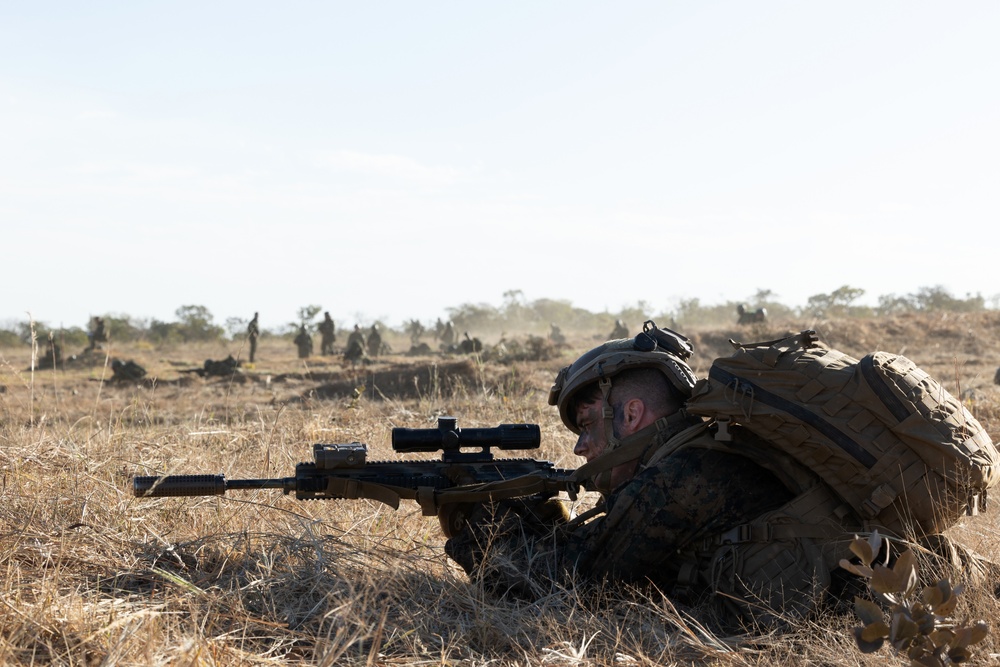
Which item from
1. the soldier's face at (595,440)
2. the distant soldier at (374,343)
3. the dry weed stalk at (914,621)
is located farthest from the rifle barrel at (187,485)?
the distant soldier at (374,343)

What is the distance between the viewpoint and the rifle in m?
4.52

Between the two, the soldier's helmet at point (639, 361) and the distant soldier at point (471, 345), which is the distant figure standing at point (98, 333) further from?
the soldier's helmet at point (639, 361)

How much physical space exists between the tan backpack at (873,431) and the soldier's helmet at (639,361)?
0.53 m

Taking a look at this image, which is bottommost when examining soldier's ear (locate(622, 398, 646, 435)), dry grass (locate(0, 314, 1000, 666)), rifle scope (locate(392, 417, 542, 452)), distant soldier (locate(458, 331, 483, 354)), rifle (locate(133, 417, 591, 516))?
dry grass (locate(0, 314, 1000, 666))

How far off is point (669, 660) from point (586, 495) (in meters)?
2.85

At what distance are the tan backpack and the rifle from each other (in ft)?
3.46

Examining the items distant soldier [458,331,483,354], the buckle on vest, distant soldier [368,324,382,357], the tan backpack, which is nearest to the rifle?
the buckle on vest

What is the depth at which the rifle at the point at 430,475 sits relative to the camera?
452cm

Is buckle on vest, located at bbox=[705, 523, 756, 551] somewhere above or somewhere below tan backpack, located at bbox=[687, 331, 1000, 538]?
below

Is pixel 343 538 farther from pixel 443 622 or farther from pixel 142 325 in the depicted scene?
pixel 142 325

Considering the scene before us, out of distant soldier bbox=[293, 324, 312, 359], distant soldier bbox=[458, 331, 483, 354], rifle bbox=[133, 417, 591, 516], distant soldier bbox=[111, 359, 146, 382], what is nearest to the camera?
rifle bbox=[133, 417, 591, 516]

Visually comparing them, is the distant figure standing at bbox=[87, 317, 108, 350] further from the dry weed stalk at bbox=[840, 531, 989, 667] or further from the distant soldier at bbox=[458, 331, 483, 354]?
the dry weed stalk at bbox=[840, 531, 989, 667]

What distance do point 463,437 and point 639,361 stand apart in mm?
1029

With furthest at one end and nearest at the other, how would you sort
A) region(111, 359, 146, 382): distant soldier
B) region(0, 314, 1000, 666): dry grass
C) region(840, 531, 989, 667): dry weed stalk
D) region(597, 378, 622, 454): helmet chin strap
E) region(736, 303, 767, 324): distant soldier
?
region(736, 303, 767, 324): distant soldier < region(111, 359, 146, 382): distant soldier < region(597, 378, 622, 454): helmet chin strap < region(0, 314, 1000, 666): dry grass < region(840, 531, 989, 667): dry weed stalk
